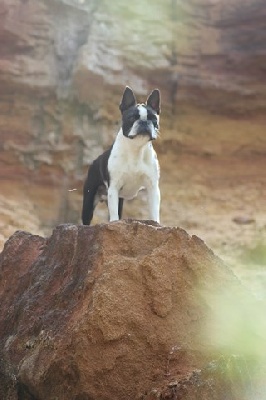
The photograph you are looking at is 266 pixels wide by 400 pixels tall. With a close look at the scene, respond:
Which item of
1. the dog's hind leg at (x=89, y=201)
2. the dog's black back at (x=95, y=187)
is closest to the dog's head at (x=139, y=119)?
the dog's black back at (x=95, y=187)

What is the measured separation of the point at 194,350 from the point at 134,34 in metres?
10.7

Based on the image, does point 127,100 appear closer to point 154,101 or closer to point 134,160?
point 154,101

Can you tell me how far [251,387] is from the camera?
351 centimetres

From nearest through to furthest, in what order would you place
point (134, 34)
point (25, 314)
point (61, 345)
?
point (61, 345)
point (25, 314)
point (134, 34)

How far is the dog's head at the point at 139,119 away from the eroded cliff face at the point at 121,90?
5489 mm

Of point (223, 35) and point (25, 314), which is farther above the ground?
point (223, 35)

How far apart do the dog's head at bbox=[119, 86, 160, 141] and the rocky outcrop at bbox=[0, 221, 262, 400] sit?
2.55m

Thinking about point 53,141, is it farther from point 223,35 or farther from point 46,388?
point 46,388

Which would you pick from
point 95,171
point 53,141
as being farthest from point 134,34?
point 95,171

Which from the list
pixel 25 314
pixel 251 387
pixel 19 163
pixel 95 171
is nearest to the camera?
pixel 251 387

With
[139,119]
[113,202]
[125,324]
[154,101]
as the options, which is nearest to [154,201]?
[113,202]

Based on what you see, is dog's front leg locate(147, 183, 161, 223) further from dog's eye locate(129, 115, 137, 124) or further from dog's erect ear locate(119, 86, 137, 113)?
dog's erect ear locate(119, 86, 137, 113)

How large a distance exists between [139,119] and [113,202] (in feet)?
2.54

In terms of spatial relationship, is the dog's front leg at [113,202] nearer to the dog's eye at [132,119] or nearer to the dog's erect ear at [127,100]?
the dog's eye at [132,119]
